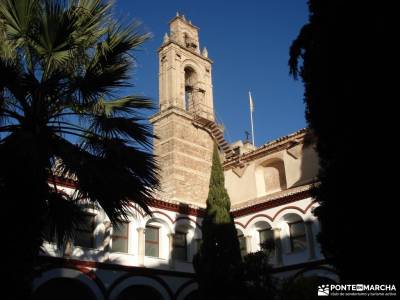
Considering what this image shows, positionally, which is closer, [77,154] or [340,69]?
[340,69]

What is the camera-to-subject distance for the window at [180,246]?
22594 millimetres

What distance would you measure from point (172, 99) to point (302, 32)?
2322 cm

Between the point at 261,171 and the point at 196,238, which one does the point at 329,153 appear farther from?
the point at 261,171

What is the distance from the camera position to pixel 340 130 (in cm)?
662

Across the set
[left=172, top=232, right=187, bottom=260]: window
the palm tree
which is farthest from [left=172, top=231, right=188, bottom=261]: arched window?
the palm tree

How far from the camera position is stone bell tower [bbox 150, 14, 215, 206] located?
2907cm

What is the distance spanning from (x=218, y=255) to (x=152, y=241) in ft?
14.1

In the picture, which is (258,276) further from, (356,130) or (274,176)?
(274,176)

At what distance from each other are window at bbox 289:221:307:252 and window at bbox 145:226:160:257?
21.5 ft

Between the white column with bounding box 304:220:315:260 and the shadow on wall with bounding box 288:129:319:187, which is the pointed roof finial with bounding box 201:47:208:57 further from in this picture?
the white column with bounding box 304:220:315:260

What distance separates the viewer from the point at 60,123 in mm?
8117

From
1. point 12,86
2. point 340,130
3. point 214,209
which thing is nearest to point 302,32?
point 340,130

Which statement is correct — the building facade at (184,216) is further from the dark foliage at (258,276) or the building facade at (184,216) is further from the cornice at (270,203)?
the dark foliage at (258,276)

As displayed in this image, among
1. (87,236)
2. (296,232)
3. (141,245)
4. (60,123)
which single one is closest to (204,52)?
(296,232)
